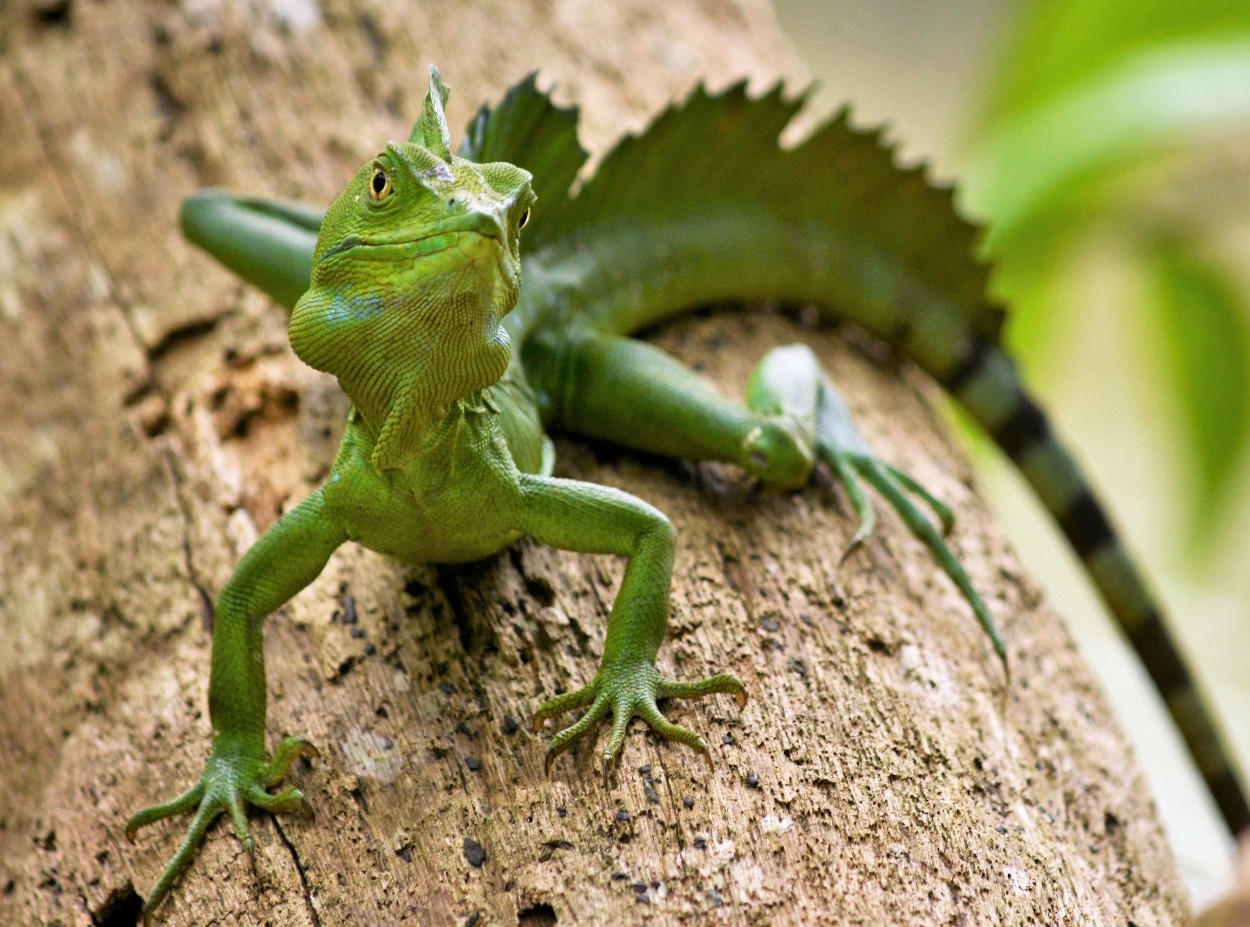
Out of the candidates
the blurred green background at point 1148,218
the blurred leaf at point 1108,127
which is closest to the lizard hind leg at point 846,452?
the blurred green background at point 1148,218

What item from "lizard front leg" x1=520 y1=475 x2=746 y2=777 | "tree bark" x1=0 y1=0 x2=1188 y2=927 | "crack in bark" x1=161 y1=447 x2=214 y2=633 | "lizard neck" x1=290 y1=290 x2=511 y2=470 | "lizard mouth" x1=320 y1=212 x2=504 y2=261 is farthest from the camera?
"crack in bark" x1=161 y1=447 x2=214 y2=633

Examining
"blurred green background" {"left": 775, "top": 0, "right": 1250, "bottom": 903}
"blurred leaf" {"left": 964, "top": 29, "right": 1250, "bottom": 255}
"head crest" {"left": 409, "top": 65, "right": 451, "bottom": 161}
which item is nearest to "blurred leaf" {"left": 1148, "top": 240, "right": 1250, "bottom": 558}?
"blurred green background" {"left": 775, "top": 0, "right": 1250, "bottom": 903}

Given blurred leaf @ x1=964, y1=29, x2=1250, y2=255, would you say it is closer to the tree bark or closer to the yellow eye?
the tree bark

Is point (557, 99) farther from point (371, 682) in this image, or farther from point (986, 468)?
point (986, 468)

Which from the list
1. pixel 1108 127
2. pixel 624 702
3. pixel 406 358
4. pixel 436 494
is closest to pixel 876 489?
pixel 624 702

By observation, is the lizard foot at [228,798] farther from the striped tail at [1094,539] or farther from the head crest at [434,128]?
the striped tail at [1094,539]

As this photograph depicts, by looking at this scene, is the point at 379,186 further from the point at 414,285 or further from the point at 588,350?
the point at 588,350
